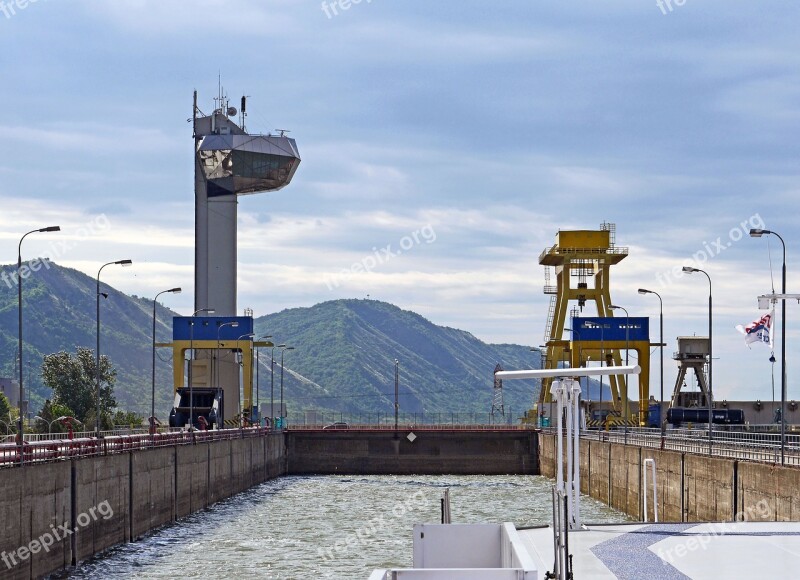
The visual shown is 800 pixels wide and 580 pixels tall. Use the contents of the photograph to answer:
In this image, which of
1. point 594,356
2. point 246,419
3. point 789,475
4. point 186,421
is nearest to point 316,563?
point 789,475

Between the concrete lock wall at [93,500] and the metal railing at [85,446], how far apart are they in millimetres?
481

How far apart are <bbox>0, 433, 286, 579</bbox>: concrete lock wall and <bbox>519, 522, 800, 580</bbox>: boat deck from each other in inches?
622

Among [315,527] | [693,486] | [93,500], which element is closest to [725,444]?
[693,486]

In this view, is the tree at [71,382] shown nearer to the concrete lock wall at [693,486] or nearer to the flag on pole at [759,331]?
the concrete lock wall at [693,486]

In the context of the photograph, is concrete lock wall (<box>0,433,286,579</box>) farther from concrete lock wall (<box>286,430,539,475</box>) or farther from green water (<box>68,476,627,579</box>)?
concrete lock wall (<box>286,430,539,475</box>)

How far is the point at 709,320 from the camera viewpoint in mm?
55219

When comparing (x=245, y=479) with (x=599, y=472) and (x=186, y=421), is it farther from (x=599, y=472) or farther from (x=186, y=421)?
(x=599, y=472)

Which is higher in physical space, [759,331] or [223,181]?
[223,181]

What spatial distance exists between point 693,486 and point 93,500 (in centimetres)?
2135

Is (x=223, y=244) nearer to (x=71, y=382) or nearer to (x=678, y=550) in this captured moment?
(x=71, y=382)

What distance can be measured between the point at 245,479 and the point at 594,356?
3561 cm

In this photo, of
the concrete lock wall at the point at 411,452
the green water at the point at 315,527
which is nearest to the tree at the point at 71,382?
the concrete lock wall at the point at 411,452

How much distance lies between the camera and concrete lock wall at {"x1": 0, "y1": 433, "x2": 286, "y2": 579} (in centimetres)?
3466

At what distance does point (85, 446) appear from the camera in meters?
45.4
